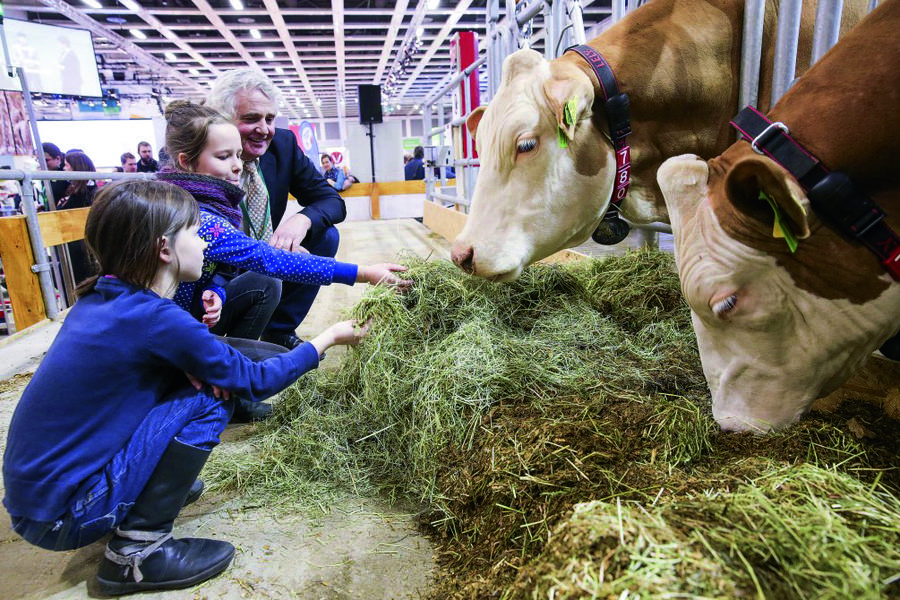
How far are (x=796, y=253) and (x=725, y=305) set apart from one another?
7.3 inches

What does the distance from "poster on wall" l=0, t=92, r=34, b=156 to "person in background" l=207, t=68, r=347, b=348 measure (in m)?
3.97

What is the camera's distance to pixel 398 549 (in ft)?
4.80

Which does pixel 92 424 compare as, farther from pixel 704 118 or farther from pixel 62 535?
pixel 704 118

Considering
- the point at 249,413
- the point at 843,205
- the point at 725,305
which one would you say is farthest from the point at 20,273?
the point at 843,205

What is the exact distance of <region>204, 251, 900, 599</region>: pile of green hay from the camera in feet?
2.53

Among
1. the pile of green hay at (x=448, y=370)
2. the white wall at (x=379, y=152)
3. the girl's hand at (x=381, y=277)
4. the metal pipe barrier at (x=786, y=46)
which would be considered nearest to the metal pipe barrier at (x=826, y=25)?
the metal pipe barrier at (x=786, y=46)

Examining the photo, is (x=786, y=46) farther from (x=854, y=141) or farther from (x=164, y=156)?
(x=164, y=156)

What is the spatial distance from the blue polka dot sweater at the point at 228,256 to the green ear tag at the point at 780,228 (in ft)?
4.44

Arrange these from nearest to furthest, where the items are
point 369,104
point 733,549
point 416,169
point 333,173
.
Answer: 1. point 733,549
2. point 333,173
3. point 369,104
4. point 416,169

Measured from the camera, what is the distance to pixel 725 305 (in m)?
1.29

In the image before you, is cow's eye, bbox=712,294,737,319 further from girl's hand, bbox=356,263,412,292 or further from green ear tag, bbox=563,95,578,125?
girl's hand, bbox=356,263,412,292

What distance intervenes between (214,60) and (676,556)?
2120cm

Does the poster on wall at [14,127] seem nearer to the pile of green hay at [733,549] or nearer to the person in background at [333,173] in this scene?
the pile of green hay at [733,549]

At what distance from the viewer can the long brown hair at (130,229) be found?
1.33 meters
